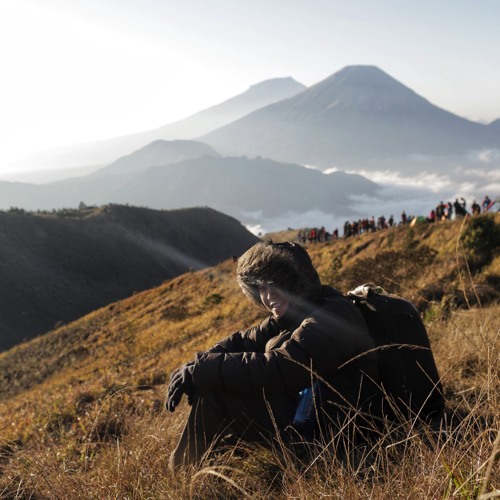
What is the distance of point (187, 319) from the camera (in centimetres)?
1845

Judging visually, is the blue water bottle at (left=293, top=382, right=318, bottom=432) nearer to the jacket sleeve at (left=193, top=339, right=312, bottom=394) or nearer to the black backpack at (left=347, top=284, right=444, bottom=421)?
the jacket sleeve at (left=193, top=339, right=312, bottom=394)

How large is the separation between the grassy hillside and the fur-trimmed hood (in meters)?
0.69

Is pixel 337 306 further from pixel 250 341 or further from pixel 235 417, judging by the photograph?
pixel 235 417

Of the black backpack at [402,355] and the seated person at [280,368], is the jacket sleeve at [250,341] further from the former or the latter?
the black backpack at [402,355]

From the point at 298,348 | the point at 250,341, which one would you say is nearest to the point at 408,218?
the point at 250,341

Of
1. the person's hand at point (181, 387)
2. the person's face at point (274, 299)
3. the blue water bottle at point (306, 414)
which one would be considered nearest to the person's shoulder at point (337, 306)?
the person's face at point (274, 299)

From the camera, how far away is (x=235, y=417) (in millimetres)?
2775

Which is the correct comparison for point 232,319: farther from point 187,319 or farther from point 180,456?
point 180,456

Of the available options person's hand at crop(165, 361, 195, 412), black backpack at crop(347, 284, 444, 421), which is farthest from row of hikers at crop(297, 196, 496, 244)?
person's hand at crop(165, 361, 195, 412)

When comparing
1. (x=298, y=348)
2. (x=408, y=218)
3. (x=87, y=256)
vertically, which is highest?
(x=298, y=348)

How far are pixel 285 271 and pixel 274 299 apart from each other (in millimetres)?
207

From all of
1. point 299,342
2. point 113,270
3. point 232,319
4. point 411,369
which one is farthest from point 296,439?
point 113,270

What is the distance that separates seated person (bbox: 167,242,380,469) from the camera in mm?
2518

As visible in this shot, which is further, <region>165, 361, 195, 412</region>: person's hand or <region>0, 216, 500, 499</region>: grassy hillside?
<region>165, 361, 195, 412</region>: person's hand
